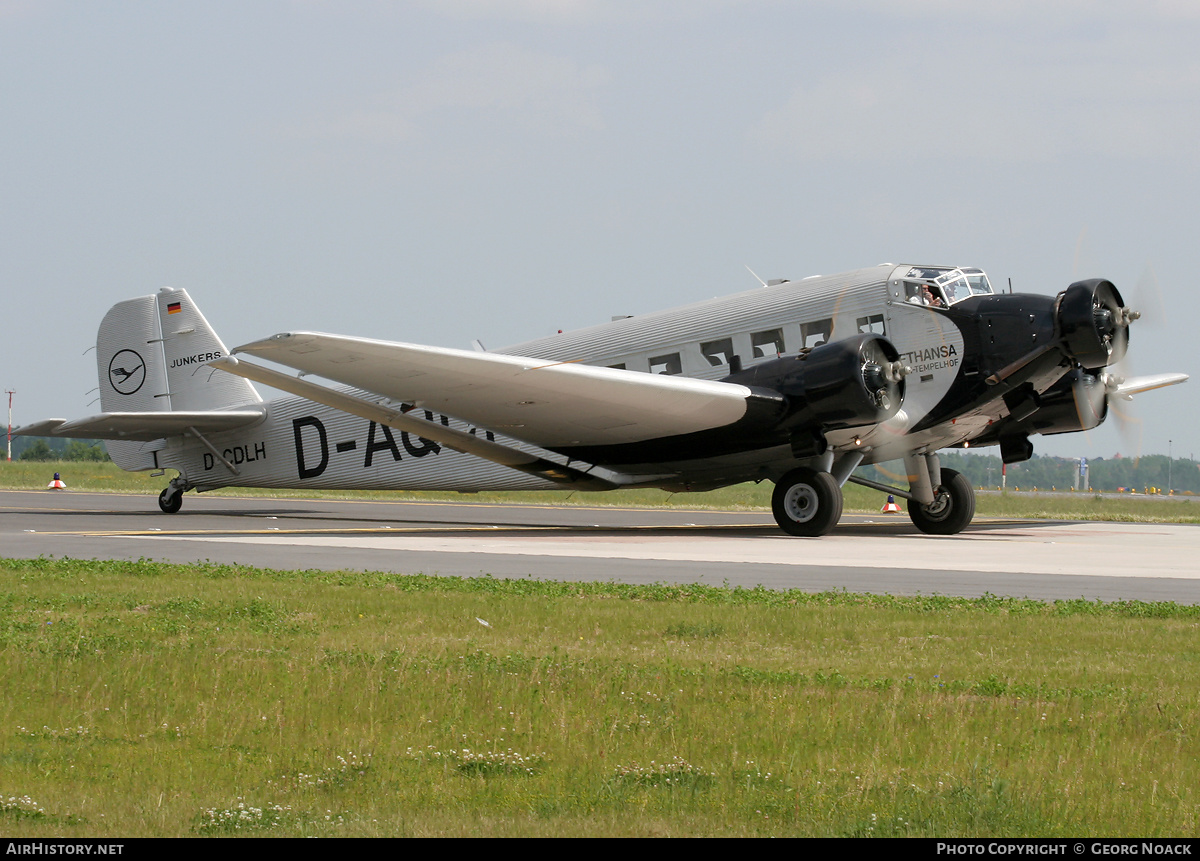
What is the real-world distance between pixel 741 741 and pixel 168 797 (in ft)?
8.57

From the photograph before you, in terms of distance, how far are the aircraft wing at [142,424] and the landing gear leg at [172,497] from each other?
4.14 feet

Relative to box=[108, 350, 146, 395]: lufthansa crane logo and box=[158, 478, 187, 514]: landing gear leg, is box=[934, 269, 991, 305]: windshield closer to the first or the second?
box=[158, 478, 187, 514]: landing gear leg

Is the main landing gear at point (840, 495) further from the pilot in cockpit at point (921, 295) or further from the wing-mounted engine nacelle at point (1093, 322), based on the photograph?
the wing-mounted engine nacelle at point (1093, 322)

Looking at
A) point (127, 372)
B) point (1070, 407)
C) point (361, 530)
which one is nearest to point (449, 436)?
point (361, 530)

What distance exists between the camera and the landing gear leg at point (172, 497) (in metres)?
28.3

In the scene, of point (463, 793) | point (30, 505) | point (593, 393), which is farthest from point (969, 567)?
point (30, 505)

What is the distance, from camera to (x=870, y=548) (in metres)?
17.8

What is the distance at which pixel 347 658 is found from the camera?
7738mm

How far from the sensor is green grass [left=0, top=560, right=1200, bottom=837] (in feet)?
14.9

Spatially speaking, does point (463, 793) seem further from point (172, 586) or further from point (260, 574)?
point (260, 574)

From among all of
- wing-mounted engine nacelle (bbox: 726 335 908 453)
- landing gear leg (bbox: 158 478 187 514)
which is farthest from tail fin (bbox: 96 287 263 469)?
wing-mounted engine nacelle (bbox: 726 335 908 453)

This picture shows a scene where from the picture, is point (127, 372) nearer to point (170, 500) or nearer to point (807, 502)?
point (170, 500)

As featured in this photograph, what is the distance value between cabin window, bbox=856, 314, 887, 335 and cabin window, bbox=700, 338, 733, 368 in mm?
2410

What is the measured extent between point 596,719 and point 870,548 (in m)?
12.4
